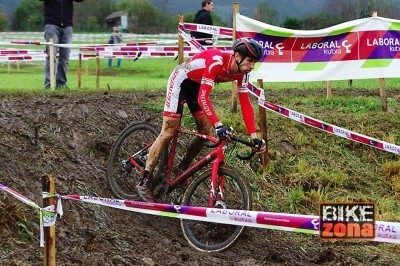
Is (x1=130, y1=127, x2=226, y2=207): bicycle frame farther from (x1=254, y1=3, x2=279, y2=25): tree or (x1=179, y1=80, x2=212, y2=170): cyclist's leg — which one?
(x1=254, y1=3, x2=279, y2=25): tree

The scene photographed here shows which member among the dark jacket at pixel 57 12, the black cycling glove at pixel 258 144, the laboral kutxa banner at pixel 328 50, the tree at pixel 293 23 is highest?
the tree at pixel 293 23

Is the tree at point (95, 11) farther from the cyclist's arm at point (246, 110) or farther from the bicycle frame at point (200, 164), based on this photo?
the cyclist's arm at point (246, 110)

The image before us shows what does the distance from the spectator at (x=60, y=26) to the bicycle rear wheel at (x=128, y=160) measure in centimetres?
584

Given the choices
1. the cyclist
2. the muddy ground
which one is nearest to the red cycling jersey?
the cyclist

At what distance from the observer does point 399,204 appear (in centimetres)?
938

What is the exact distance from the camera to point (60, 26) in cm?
1438

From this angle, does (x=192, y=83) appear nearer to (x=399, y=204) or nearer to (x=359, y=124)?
(x=399, y=204)

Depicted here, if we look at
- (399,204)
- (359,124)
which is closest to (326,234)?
(399,204)

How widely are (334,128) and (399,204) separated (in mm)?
1404

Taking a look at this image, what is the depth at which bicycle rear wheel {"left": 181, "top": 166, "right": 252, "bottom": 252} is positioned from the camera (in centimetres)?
696

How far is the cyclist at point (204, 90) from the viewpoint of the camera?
7.09 m

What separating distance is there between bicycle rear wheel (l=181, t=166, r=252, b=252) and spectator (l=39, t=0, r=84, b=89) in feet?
24.7

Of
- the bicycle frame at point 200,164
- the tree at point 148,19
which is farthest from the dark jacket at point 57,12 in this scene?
the tree at point 148,19

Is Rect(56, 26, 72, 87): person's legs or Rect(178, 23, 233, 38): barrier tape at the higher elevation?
Rect(178, 23, 233, 38): barrier tape
